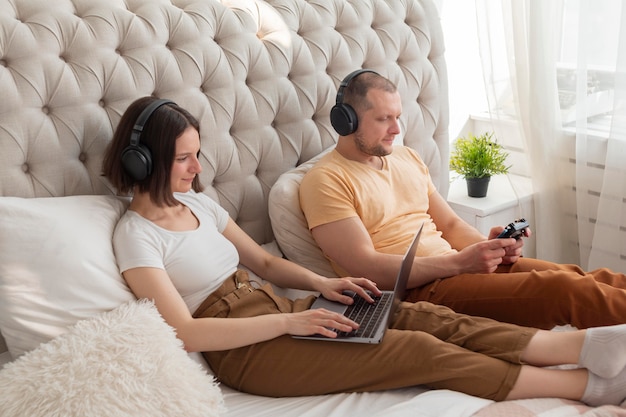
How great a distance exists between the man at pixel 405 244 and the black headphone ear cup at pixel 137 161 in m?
0.52

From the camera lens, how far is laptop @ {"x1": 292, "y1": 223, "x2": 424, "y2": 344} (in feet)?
5.37

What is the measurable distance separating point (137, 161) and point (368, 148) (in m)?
0.73

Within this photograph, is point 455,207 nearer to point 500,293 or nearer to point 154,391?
point 500,293

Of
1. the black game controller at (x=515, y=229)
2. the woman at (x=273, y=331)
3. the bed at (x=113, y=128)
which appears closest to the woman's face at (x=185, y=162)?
the woman at (x=273, y=331)

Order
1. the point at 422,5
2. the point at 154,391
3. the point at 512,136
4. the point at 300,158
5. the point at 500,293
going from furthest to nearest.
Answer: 1. the point at 512,136
2. the point at 422,5
3. the point at 300,158
4. the point at 500,293
5. the point at 154,391

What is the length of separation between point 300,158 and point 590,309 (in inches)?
38.1

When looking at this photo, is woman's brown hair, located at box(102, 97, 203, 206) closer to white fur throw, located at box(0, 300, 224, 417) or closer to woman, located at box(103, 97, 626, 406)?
woman, located at box(103, 97, 626, 406)

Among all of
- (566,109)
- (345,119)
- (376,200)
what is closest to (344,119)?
(345,119)

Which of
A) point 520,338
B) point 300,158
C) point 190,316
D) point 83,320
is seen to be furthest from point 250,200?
point 520,338

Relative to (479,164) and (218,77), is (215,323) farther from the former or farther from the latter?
(479,164)

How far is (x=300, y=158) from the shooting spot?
2303 millimetres

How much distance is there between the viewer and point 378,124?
2102mm

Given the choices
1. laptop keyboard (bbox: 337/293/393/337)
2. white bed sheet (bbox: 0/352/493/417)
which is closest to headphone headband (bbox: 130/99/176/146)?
white bed sheet (bbox: 0/352/493/417)

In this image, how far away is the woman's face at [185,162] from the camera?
1.72 meters
